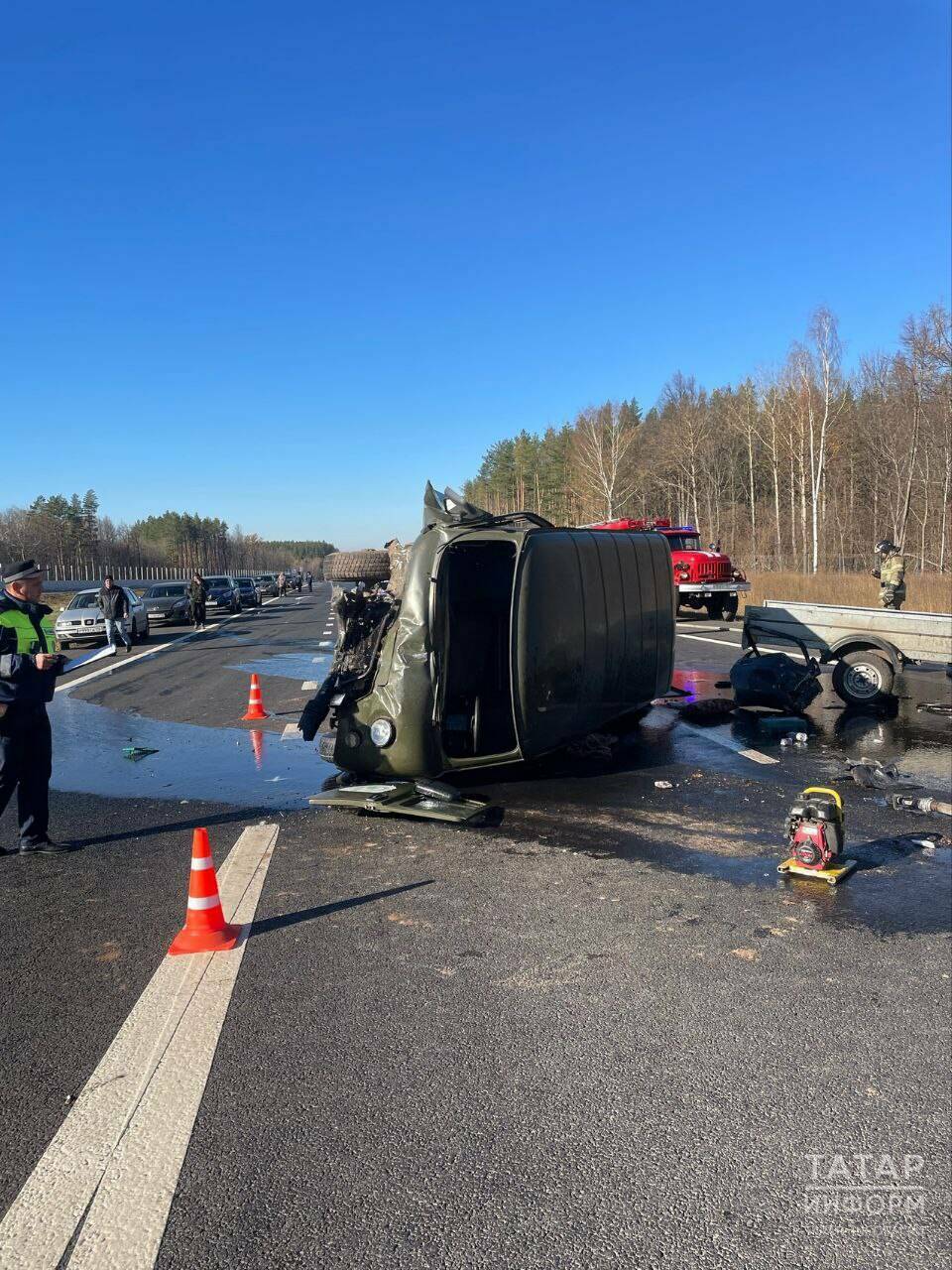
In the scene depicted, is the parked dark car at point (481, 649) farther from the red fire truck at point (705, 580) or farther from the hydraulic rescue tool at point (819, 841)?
the red fire truck at point (705, 580)

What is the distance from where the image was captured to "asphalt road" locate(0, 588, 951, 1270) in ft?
7.84

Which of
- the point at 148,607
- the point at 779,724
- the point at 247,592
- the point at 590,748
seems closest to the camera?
the point at 590,748

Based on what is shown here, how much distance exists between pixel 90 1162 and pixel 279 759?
19.8 ft

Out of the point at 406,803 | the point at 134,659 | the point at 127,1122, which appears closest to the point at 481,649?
the point at 406,803

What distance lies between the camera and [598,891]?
485cm

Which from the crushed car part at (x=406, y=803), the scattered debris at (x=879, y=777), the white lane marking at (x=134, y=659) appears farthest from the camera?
the white lane marking at (x=134, y=659)

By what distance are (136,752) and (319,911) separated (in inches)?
208

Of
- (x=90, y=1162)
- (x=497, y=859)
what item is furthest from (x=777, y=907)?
(x=90, y=1162)

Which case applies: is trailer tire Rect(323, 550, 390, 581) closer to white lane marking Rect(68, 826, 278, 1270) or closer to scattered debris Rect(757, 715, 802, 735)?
scattered debris Rect(757, 715, 802, 735)

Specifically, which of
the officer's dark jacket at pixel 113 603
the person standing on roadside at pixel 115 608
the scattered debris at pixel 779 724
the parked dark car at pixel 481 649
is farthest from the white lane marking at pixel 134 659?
the scattered debris at pixel 779 724

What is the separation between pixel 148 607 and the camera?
29.6m

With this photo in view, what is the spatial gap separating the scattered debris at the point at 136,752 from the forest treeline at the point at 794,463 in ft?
125

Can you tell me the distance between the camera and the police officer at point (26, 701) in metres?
5.52

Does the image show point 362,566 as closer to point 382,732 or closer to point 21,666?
point 382,732
